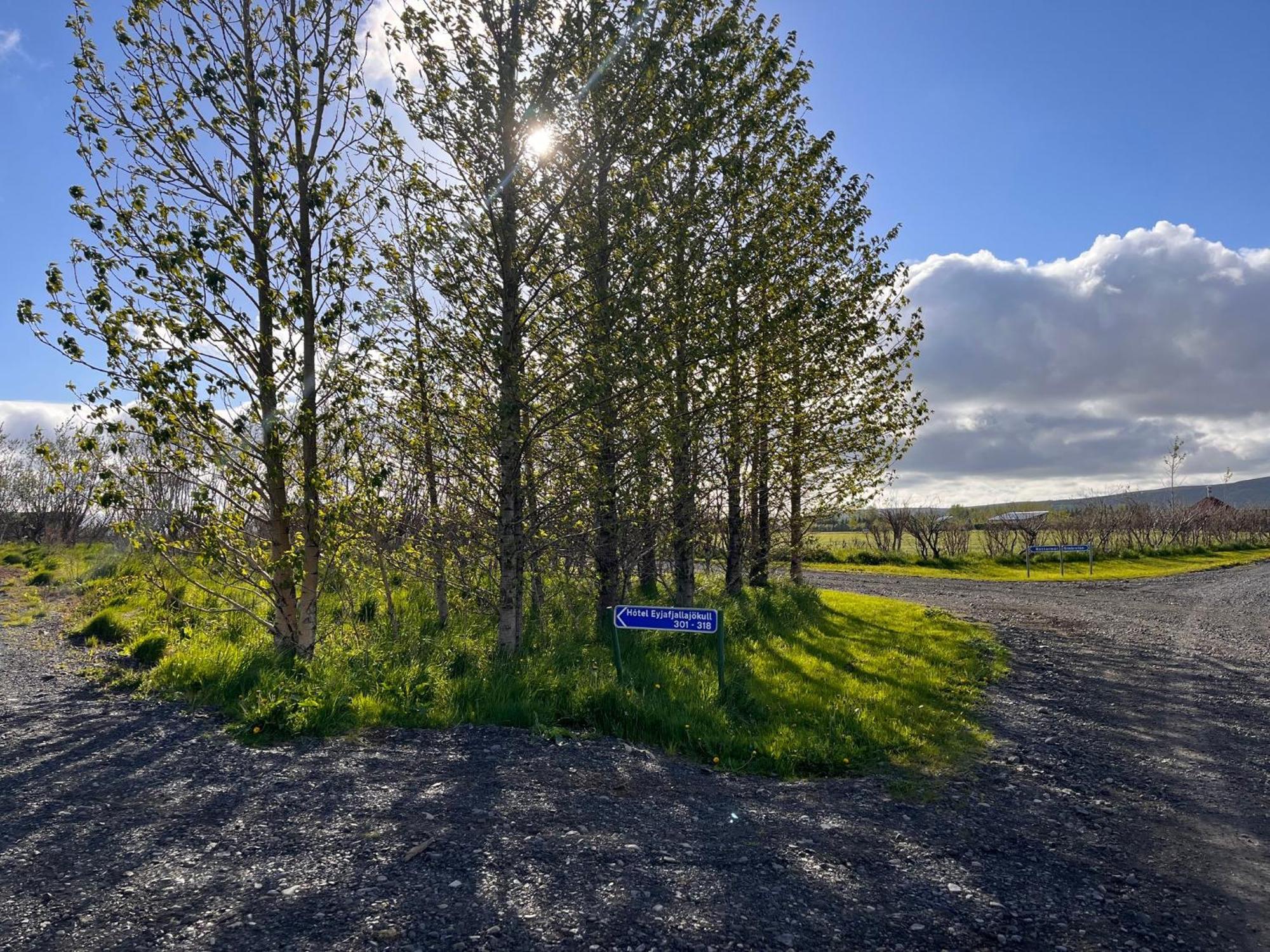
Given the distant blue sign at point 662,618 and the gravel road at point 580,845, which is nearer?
the gravel road at point 580,845

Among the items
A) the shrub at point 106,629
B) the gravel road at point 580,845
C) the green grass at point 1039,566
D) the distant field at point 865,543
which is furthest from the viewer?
the distant field at point 865,543

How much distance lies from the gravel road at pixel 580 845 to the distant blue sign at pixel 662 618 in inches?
71.7

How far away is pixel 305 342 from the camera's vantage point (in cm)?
849

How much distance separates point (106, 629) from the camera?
11.2 meters

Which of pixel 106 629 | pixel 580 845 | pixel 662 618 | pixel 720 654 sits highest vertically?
pixel 662 618

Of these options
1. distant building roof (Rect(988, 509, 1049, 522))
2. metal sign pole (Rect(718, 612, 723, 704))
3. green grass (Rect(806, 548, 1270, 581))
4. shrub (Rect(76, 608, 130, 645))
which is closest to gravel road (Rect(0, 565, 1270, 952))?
metal sign pole (Rect(718, 612, 723, 704))

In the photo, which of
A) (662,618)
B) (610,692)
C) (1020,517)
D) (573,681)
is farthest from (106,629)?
(1020,517)

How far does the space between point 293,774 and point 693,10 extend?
32.2ft

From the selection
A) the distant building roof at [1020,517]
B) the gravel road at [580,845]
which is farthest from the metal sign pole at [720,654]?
the distant building roof at [1020,517]

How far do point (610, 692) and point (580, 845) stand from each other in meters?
3.00

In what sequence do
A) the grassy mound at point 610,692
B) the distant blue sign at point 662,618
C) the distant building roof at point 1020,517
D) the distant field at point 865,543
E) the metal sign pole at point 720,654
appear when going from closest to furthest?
the grassy mound at point 610,692, the metal sign pole at point 720,654, the distant blue sign at point 662,618, the distant field at point 865,543, the distant building roof at point 1020,517

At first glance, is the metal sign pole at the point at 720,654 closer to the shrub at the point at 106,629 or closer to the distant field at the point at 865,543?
the shrub at the point at 106,629

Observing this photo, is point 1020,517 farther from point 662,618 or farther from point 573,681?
point 573,681

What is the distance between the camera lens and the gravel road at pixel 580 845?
363 centimetres
